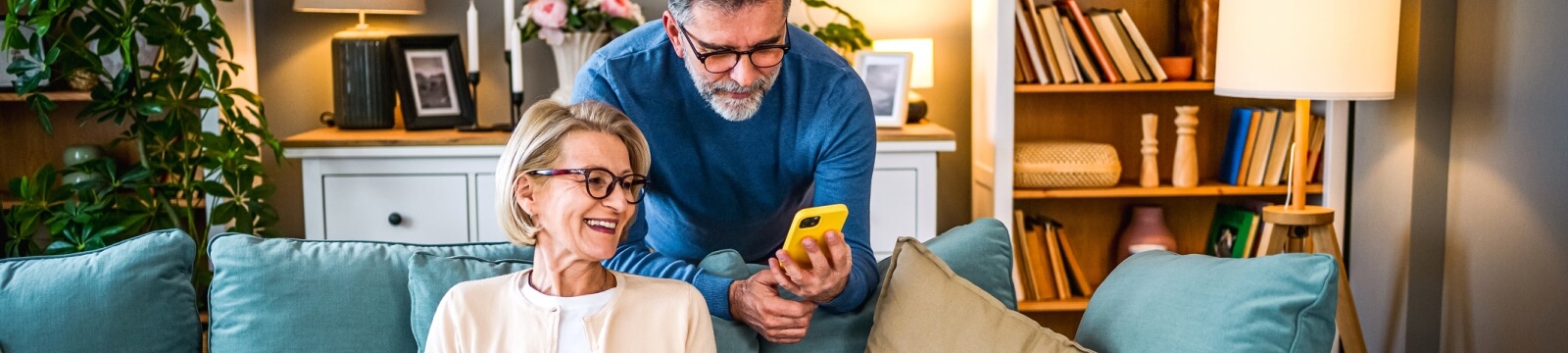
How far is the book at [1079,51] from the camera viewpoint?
328 cm

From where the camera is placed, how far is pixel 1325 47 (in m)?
2.71

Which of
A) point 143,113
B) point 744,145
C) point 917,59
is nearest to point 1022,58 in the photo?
point 917,59

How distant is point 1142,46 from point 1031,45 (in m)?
0.31

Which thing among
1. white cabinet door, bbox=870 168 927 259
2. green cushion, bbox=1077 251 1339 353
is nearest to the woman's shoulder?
green cushion, bbox=1077 251 1339 353

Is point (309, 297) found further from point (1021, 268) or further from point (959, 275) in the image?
point (1021, 268)

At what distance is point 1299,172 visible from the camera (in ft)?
9.66

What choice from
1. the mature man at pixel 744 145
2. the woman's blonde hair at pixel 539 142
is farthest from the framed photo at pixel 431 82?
the woman's blonde hair at pixel 539 142

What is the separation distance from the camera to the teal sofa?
173cm

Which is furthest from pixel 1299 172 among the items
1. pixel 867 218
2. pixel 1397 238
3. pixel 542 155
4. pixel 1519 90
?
pixel 542 155

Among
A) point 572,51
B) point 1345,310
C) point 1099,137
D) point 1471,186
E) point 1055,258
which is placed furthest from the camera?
point 1099,137

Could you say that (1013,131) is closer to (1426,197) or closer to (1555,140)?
(1426,197)

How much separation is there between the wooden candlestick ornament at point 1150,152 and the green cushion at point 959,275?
5.26 feet

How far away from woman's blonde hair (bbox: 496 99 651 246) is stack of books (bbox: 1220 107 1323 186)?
7.51 feet

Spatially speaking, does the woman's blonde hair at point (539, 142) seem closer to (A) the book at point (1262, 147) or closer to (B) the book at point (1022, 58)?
(B) the book at point (1022, 58)
